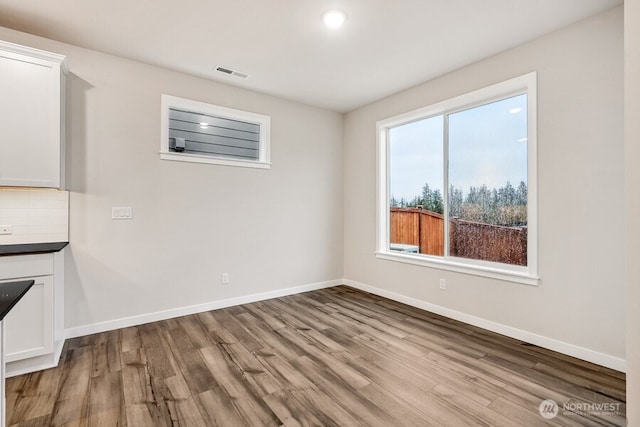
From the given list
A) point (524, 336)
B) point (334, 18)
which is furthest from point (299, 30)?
point (524, 336)

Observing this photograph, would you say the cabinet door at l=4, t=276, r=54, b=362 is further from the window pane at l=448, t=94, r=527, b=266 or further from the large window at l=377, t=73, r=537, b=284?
the window pane at l=448, t=94, r=527, b=266

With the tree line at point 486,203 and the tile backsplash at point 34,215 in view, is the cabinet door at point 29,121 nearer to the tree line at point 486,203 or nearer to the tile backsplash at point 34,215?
the tile backsplash at point 34,215

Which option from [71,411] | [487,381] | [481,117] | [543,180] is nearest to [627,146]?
[543,180]

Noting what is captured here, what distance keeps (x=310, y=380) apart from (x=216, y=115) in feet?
10.3

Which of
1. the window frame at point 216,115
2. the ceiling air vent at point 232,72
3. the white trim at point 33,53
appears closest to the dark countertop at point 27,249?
the window frame at point 216,115

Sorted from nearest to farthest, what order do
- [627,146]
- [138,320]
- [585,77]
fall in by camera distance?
1. [627,146]
2. [585,77]
3. [138,320]

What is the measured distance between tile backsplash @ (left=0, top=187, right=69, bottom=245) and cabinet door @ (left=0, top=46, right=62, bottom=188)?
28cm

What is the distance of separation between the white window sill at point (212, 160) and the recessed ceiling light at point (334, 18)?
1.95m

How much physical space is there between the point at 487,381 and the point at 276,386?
4.94 feet

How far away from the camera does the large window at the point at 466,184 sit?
2.94 meters

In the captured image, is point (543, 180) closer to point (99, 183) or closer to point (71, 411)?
point (71, 411)

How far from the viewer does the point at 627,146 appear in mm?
1458

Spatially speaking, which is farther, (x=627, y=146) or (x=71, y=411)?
(x=71, y=411)

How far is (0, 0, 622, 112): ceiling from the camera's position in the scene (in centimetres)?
234
